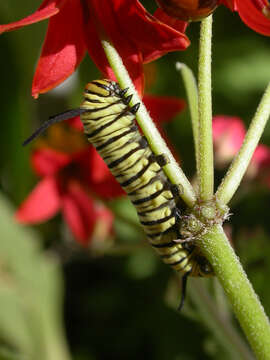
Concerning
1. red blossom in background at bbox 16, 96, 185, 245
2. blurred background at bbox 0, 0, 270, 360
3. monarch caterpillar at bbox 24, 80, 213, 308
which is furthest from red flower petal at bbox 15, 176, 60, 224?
monarch caterpillar at bbox 24, 80, 213, 308

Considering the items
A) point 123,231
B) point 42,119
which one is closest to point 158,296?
point 123,231

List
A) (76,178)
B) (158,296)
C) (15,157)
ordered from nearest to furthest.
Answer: (76,178) → (158,296) → (15,157)

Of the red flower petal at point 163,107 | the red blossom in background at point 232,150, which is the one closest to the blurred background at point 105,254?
the red blossom in background at point 232,150

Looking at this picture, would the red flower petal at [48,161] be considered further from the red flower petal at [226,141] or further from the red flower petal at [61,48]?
the red flower petal at [61,48]

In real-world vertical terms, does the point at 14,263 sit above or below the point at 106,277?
above

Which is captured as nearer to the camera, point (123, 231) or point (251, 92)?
point (123, 231)

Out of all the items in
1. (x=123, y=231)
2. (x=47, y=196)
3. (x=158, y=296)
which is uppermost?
(x=47, y=196)

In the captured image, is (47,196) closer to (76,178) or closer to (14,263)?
(76,178)
